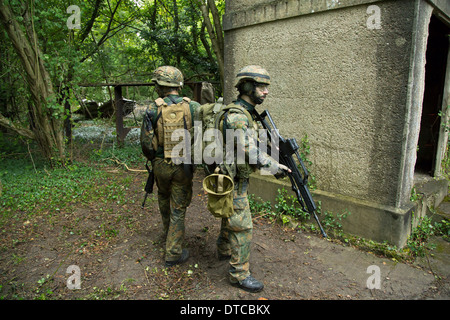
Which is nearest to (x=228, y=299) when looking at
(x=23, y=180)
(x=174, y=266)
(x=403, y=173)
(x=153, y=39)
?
(x=174, y=266)

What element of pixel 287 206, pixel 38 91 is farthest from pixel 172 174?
pixel 38 91

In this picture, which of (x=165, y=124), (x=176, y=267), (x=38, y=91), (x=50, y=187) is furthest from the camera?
(x=38, y=91)

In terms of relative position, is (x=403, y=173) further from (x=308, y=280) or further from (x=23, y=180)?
(x=23, y=180)

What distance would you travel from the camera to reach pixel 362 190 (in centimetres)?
366

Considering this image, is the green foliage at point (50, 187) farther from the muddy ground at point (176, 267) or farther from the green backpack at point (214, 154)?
the green backpack at point (214, 154)

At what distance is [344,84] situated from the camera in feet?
12.0

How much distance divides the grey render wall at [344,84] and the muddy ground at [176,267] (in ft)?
2.83

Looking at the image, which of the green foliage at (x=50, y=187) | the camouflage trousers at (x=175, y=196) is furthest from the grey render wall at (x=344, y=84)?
the green foliage at (x=50, y=187)

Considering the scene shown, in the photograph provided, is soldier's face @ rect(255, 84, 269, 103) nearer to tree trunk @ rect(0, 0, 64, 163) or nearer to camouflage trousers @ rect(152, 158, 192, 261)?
camouflage trousers @ rect(152, 158, 192, 261)

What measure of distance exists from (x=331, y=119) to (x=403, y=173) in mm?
1059

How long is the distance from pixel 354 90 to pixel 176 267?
9.66ft

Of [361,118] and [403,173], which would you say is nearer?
[403,173]

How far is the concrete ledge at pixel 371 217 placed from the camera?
338cm

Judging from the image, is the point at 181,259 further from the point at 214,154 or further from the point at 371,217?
the point at 371,217
